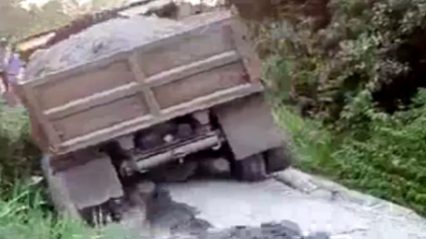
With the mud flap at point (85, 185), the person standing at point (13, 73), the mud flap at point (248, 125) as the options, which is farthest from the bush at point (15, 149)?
the mud flap at point (248, 125)

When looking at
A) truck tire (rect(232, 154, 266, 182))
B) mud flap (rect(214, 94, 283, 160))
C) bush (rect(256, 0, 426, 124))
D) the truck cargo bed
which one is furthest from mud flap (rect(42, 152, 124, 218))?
bush (rect(256, 0, 426, 124))

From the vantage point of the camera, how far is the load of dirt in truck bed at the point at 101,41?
9008mm

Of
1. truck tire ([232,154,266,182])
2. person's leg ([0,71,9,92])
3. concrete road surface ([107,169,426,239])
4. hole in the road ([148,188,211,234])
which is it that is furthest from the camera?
person's leg ([0,71,9,92])

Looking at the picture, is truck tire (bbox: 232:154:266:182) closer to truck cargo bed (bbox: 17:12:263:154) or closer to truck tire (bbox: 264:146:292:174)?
truck tire (bbox: 264:146:292:174)

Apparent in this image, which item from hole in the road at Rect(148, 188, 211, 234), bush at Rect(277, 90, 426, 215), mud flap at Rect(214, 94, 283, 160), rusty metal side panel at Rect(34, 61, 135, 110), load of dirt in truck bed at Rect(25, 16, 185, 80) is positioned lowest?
bush at Rect(277, 90, 426, 215)

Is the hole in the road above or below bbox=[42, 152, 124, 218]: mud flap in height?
below

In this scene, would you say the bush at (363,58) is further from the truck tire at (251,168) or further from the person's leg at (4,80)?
the person's leg at (4,80)

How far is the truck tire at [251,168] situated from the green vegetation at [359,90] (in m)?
1.08

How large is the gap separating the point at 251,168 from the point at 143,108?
51.9 inches

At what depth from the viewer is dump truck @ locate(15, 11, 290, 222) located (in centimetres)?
878

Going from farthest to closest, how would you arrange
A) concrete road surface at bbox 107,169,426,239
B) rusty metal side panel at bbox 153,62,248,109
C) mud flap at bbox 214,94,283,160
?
mud flap at bbox 214,94,283,160 < rusty metal side panel at bbox 153,62,248,109 < concrete road surface at bbox 107,169,426,239

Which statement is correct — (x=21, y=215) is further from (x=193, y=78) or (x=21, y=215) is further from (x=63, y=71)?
(x=193, y=78)

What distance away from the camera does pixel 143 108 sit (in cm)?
894

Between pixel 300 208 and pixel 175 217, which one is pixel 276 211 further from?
pixel 175 217
